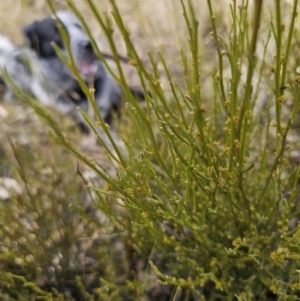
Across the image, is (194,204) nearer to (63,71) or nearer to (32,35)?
(63,71)

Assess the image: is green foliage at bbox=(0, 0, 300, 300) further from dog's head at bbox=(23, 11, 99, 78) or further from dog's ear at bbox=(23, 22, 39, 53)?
dog's ear at bbox=(23, 22, 39, 53)

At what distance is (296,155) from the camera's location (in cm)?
161

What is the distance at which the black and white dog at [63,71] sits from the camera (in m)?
2.23

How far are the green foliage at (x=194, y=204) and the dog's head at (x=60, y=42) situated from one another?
0.82 meters

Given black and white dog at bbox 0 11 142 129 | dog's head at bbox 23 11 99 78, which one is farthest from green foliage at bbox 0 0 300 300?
dog's head at bbox 23 11 99 78

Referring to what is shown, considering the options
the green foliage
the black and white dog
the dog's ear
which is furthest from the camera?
the dog's ear

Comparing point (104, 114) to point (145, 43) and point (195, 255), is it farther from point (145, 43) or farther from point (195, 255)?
point (195, 255)

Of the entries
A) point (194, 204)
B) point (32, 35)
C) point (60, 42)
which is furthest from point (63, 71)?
point (194, 204)

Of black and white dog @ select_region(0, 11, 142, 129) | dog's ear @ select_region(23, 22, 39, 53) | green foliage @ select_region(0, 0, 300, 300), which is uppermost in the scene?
dog's ear @ select_region(23, 22, 39, 53)

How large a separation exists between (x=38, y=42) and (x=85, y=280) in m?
1.52

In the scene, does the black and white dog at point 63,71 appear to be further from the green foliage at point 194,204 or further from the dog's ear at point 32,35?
the green foliage at point 194,204

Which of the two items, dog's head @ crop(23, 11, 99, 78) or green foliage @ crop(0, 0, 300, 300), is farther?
dog's head @ crop(23, 11, 99, 78)

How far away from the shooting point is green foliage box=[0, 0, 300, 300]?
0.74m

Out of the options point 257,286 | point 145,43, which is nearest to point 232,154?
point 257,286
